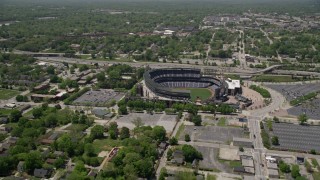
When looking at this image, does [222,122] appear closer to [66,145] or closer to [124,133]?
[124,133]

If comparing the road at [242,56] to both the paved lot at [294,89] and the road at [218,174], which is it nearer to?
the paved lot at [294,89]

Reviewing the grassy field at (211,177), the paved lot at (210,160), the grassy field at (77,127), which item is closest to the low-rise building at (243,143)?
the paved lot at (210,160)

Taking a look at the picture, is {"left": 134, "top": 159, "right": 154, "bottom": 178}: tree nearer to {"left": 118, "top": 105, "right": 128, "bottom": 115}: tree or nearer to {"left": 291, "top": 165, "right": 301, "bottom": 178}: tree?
{"left": 291, "top": 165, "right": 301, "bottom": 178}: tree

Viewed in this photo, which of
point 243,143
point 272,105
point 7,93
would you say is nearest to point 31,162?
point 243,143

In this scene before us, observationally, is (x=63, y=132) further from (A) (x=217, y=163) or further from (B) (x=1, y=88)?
(B) (x=1, y=88)

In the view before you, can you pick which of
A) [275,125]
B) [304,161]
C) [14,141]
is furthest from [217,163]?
[14,141]
